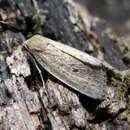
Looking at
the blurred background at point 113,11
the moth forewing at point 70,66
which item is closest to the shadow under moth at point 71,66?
the moth forewing at point 70,66

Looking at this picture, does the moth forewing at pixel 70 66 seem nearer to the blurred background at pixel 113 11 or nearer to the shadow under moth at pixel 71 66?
the shadow under moth at pixel 71 66

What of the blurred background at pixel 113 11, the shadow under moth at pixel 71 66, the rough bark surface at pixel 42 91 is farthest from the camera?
the blurred background at pixel 113 11

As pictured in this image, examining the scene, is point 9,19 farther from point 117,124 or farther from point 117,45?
point 117,124

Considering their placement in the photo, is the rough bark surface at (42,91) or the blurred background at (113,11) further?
the blurred background at (113,11)

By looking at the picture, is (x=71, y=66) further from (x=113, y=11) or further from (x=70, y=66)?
(x=113, y=11)

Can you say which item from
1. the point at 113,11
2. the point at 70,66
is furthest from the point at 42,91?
the point at 113,11

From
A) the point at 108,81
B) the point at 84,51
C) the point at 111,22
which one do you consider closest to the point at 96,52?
the point at 84,51

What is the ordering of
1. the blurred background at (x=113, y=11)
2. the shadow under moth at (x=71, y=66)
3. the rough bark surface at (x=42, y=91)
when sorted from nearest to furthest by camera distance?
the rough bark surface at (x=42, y=91), the shadow under moth at (x=71, y=66), the blurred background at (x=113, y=11)
